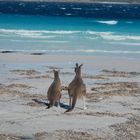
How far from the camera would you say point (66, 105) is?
1642cm

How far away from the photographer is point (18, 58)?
94.9 ft

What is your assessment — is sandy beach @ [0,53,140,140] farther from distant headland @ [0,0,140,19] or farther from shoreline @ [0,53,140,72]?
distant headland @ [0,0,140,19]

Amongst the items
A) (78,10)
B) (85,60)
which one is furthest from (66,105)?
(78,10)

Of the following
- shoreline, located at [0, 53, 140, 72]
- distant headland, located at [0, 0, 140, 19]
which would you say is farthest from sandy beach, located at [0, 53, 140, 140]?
distant headland, located at [0, 0, 140, 19]

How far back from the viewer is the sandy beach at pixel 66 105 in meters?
13.1

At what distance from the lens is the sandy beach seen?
13.1 m

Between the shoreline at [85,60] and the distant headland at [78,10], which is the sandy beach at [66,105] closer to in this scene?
the shoreline at [85,60]

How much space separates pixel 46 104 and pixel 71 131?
3.28 m

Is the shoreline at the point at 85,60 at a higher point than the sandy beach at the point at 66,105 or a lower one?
higher

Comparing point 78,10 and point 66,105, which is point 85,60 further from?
point 78,10

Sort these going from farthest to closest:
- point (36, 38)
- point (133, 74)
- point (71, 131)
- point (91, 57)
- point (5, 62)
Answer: point (36, 38) < point (91, 57) < point (5, 62) < point (133, 74) < point (71, 131)

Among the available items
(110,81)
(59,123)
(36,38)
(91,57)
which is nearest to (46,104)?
(59,123)

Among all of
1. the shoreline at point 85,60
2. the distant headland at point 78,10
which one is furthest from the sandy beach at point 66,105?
the distant headland at point 78,10

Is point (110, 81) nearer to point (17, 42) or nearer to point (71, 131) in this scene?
point (71, 131)
